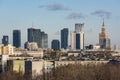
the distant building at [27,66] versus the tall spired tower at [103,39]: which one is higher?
the tall spired tower at [103,39]

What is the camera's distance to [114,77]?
41469mm

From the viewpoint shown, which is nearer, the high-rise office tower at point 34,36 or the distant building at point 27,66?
the distant building at point 27,66

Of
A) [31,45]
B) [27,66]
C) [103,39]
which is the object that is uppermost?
[103,39]

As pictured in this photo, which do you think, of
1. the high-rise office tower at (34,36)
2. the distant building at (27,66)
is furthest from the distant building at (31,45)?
the distant building at (27,66)

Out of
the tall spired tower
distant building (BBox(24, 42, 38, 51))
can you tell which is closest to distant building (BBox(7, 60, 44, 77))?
distant building (BBox(24, 42, 38, 51))

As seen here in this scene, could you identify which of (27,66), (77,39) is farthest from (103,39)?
(27,66)

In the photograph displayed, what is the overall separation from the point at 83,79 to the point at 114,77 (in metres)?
1.93

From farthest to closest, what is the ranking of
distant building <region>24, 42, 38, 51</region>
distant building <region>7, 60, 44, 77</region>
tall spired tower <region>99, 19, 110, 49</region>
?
1. tall spired tower <region>99, 19, 110, 49</region>
2. distant building <region>24, 42, 38, 51</region>
3. distant building <region>7, 60, 44, 77</region>

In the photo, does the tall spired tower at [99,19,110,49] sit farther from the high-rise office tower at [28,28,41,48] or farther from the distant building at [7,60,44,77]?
the distant building at [7,60,44,77]

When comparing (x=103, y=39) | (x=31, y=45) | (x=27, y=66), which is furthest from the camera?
(x=103, y=39)

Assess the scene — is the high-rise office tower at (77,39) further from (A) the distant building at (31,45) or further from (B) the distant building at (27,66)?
(B) the distant building at (27,66)

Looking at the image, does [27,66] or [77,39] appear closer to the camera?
[27,66]

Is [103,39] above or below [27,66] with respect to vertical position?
above

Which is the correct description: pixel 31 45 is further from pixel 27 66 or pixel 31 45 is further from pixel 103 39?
pixel 27 66
